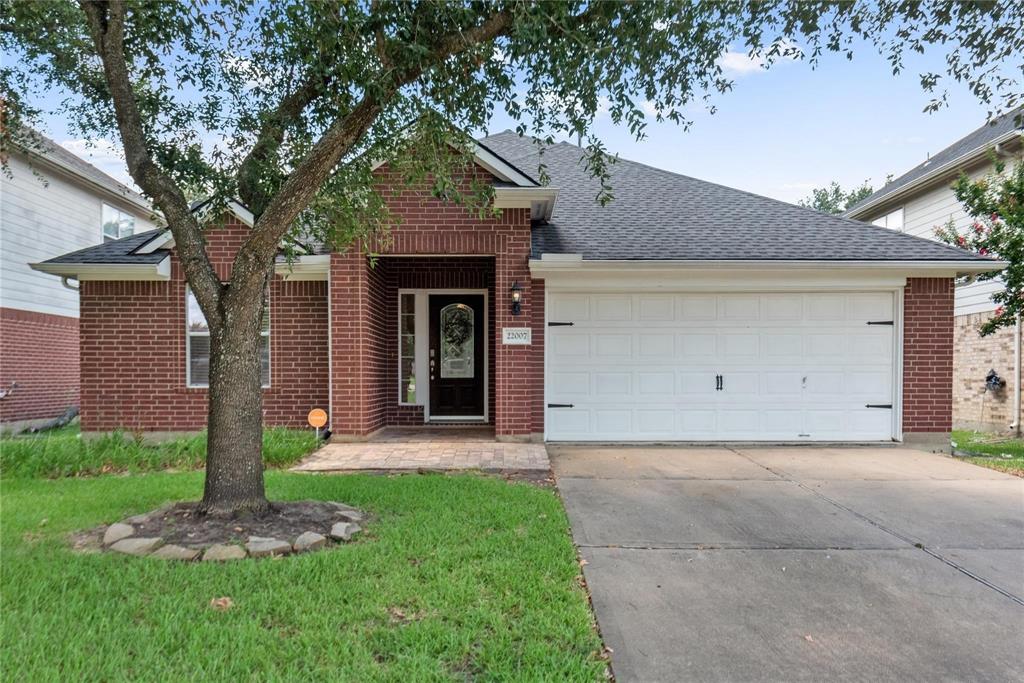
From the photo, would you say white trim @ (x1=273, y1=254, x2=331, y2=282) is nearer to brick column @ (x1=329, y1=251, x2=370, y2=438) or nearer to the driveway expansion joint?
brick column @ (x1=329, y1=251, x2=370, y2=438)

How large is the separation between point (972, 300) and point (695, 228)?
871 centimetres

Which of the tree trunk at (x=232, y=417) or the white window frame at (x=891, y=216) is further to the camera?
the white window frame at (x=891, y=216)

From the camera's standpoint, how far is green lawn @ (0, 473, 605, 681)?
2.54 m

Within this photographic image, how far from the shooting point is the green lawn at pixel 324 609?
254 centimetres

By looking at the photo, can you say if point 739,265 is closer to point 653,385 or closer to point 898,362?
point 653,385

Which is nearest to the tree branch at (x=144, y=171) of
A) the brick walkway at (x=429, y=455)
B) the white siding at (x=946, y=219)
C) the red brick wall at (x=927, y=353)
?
the brick walkway at (x=429, y=455)

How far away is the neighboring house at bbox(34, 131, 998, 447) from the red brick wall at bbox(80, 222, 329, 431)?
0.07 feet

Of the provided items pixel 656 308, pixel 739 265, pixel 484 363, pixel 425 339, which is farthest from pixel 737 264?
pixel 425 339

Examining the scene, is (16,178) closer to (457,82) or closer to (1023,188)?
(457,82)

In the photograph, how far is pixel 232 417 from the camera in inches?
172

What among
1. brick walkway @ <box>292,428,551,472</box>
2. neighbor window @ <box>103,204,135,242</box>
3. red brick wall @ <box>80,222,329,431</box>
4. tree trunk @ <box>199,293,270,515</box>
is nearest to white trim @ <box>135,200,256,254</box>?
red brick wall @ <box>80,222,329,431</box>

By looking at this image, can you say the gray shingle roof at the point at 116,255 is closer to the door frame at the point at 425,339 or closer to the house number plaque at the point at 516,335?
the door frame at the point at 425,339

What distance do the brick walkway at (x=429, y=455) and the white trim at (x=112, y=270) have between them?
384 cm

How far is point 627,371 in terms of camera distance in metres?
8.50
